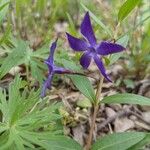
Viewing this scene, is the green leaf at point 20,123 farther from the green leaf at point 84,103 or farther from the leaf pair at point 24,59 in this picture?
the green leaf at point 84,103

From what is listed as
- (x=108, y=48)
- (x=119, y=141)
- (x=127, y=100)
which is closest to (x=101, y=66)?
(x=108, y=48)

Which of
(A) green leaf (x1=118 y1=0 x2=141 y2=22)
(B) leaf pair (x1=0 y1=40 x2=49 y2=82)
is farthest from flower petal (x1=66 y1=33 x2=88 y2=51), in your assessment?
(B) leaf pair (x1=0 y1=40 x2=49 y2=82)

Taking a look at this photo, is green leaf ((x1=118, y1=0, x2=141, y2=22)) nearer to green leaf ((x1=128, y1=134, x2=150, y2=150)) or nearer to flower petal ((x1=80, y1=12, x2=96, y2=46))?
flower petal ((x1=80, y1=12, x2=96, y2=46))

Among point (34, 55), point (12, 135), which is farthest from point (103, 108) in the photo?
point (12, 135)

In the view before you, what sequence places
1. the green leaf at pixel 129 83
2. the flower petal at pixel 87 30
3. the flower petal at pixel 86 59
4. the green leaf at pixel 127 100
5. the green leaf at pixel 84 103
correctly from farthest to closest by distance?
the green leaf at pixel 129 83, the green leaf at pixel 84 103, the green leaf at pixel 127 100, the flower petal at pixel 86 59, the flower petal at pixel 87 30

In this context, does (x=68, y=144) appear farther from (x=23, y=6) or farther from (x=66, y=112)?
(x=23, y=6)

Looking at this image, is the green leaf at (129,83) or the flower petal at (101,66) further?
the green leaf at (129,83)

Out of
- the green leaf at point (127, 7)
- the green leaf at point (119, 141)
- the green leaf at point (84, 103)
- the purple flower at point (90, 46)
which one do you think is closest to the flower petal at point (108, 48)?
the purple flower at point (90, 46)

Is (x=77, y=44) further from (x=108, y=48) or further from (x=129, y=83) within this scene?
(x=129, y=83)
